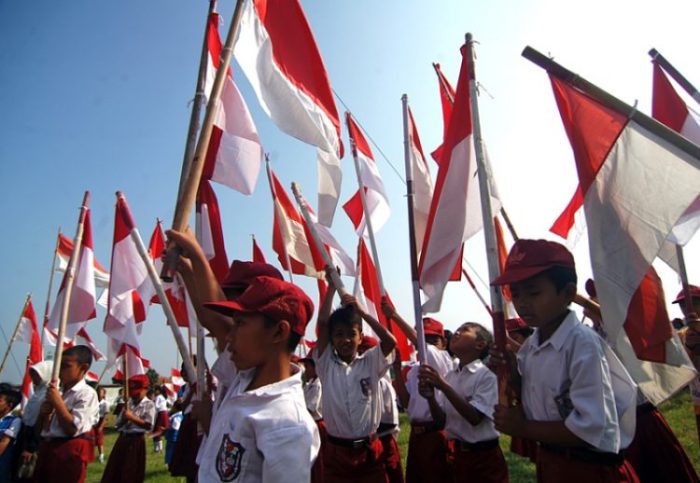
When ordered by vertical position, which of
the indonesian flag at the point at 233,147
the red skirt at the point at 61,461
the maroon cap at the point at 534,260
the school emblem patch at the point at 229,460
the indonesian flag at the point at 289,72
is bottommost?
the red skirt at the point at 61,461

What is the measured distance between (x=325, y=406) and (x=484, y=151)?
8.59 feet

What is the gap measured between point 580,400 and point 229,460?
1.53 metres

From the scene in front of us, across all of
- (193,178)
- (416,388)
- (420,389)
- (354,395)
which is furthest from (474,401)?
(193,178)

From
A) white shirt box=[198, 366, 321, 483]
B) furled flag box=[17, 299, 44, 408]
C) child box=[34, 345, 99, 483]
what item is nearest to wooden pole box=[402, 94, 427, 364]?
white shirt box=[198, 366, 321, 483]

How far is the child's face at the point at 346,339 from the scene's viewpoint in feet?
14.3

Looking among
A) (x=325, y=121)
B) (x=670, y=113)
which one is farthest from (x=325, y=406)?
(x=670, y=113)

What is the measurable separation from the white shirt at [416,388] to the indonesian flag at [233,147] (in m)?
2.49

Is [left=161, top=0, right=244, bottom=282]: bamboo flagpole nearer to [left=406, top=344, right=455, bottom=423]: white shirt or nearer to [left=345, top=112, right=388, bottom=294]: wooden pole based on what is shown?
[left=345, top=112, right=388, bottom=294]: wooden pole

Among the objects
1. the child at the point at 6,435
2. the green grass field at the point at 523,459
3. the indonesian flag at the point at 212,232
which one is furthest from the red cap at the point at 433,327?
the child at the point at 6,435

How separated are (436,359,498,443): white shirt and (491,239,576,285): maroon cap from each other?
1899 mm

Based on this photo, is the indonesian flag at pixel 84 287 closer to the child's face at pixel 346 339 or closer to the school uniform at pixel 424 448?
the child's face at pixel 346 339

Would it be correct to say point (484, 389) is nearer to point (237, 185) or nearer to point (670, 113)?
point (237, 185)

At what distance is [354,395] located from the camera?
13.8 ft

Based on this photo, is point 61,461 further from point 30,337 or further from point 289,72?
point 30,337
